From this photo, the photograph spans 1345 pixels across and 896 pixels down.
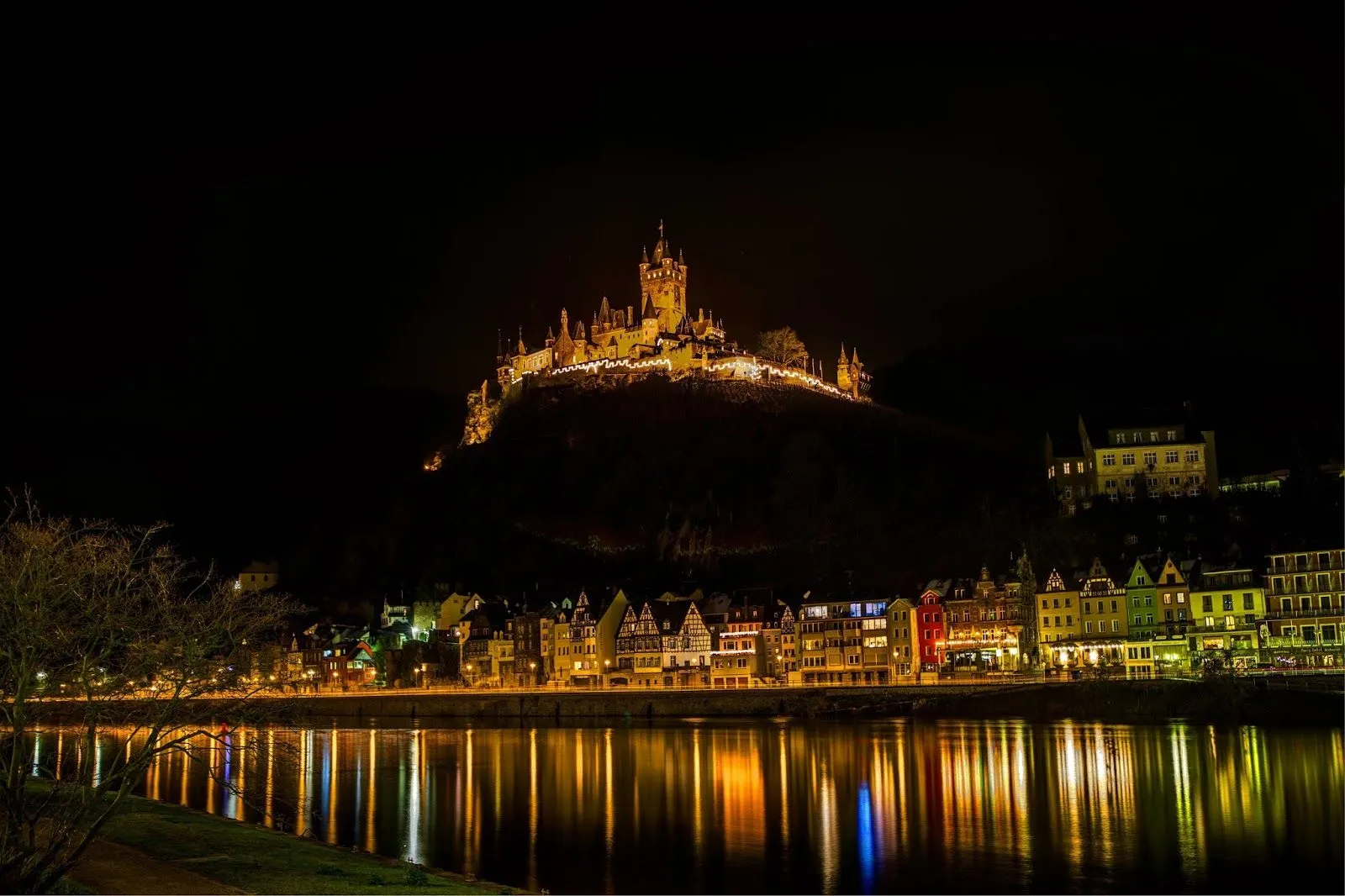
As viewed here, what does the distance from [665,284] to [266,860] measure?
153998 mm

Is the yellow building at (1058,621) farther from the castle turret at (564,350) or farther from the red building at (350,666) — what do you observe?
the castle turret at (564,350)

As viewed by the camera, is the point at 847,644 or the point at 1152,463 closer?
the point at 847,644

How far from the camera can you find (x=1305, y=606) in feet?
244

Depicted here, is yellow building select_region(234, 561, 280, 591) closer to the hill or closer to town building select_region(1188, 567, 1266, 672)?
the hill

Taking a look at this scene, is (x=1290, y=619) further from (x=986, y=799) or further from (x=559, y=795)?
(x=559, y=795)

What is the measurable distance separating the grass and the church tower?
476 feet

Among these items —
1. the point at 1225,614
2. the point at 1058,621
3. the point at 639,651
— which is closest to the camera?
the point at 1225,614

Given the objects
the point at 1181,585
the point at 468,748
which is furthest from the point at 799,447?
the point at 468,748

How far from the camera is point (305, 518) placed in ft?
619

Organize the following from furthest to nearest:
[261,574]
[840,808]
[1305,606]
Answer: [261,574] < [1305,606] < [840,808]

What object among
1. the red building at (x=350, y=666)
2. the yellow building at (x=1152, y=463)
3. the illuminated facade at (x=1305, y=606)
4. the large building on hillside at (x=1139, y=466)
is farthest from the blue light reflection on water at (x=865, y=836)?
the red building at (x=350, y=666)

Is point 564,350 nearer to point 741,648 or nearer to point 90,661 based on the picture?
point 741,648

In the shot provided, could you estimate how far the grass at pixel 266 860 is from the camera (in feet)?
74.3

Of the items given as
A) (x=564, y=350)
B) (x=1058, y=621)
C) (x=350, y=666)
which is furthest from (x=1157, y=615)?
(x=564, y=350)
